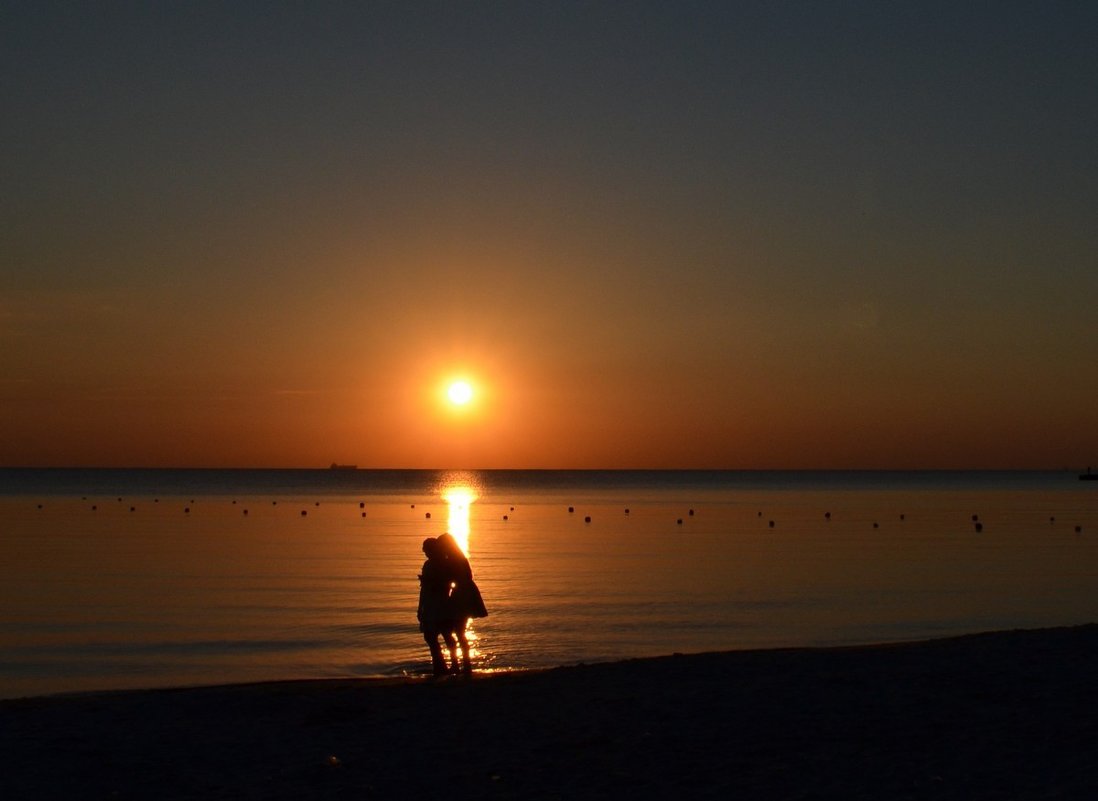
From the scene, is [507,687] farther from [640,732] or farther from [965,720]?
[965,720]

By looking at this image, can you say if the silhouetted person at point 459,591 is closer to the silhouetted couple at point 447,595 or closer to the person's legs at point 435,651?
the silhouetted couple at point 447,595

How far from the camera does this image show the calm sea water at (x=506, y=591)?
22312 mm

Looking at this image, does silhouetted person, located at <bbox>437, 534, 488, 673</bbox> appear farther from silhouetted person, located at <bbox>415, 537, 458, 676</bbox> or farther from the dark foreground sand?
the dark foreground sand

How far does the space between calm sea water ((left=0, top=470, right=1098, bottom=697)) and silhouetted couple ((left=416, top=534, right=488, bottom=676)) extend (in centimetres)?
461

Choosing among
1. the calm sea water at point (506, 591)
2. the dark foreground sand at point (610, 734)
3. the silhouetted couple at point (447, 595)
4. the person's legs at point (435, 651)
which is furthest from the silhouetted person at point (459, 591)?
the calm sea water at point (506, 591)

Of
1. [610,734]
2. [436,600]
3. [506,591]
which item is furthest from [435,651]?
[506,591]

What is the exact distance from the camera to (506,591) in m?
33.1

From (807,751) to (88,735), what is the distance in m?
7.38

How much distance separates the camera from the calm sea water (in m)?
22.3

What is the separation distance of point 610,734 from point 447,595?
4103mm

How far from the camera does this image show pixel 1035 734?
1110 centimetres

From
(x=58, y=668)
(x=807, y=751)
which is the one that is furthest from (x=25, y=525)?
(x=807, y=751)

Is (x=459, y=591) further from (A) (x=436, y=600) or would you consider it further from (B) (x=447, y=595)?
(A) (x=436, y=600)

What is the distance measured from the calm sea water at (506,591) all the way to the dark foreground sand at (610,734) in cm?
599
